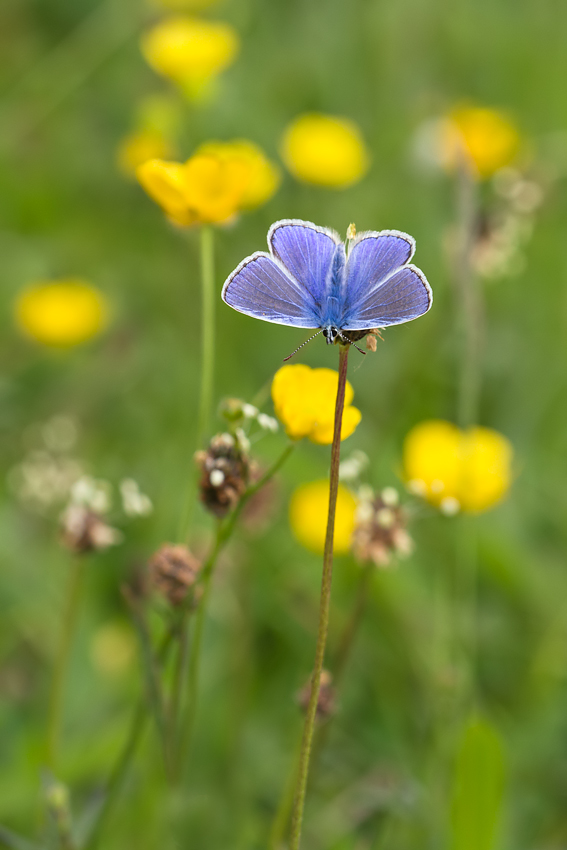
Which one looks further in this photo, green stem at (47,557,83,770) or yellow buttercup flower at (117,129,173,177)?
yellow buttercup flower at (117,129,173,177)

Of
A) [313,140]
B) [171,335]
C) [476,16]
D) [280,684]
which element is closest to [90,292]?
[171,335]

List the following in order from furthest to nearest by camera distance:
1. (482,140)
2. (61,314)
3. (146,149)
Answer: (482,140)
(61,314)
(146,149)

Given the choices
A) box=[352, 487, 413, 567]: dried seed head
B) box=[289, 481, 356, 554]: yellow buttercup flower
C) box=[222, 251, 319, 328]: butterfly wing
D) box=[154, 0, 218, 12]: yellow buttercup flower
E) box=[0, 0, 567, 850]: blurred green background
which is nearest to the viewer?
box=[222, 251, 319, 328]: butterfly wing

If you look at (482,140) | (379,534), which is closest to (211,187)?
(379,534)

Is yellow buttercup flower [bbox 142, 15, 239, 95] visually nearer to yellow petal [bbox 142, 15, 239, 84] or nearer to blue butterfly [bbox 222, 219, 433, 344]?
yellow petal [bbox 142, 15, 239, 84]

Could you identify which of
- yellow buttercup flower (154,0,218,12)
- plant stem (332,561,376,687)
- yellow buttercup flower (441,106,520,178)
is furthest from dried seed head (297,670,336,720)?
yellow buttercup flower (154,0,218,12)

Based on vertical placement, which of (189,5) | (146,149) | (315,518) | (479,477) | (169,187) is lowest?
(315,518)

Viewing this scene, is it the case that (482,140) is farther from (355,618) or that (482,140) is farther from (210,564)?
(210,564)
